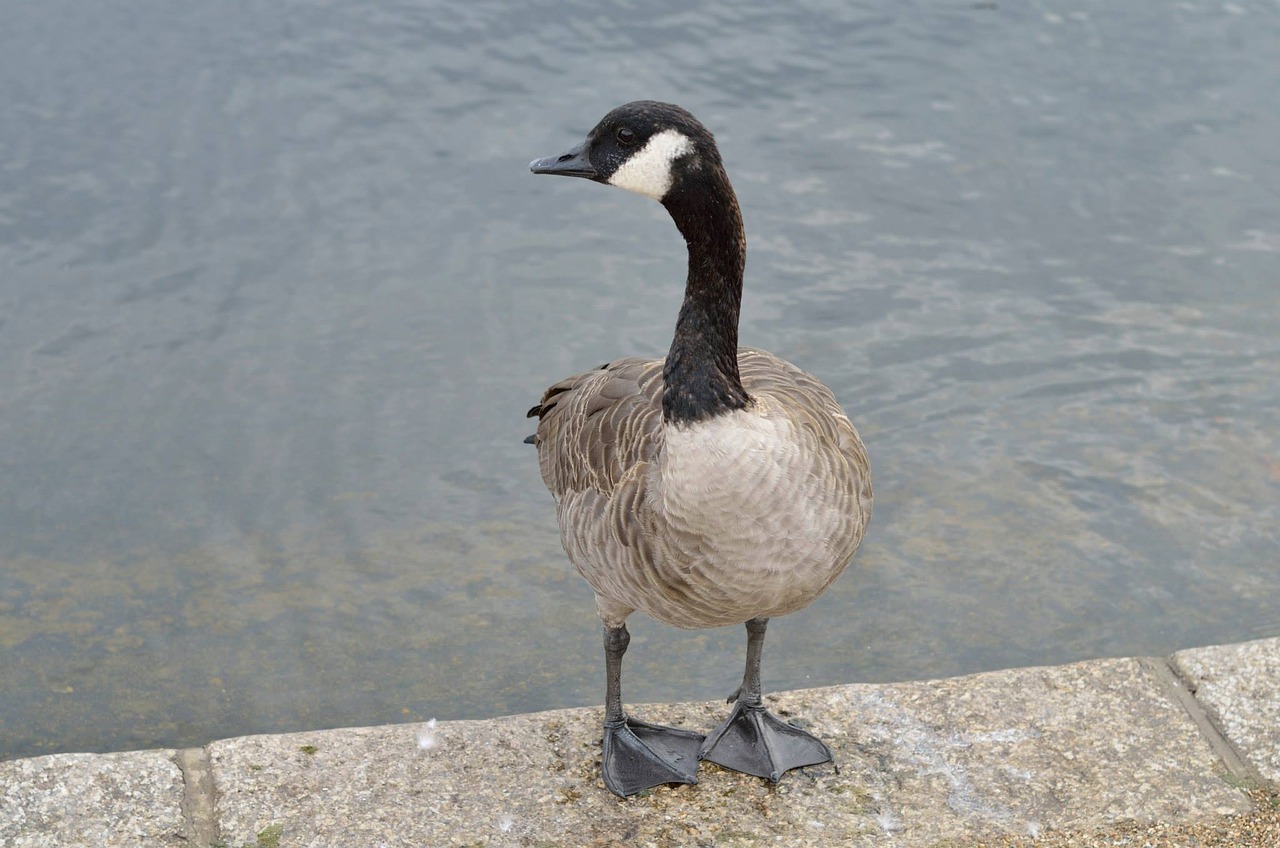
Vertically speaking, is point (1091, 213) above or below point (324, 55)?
below

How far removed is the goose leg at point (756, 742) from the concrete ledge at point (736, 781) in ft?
0.17

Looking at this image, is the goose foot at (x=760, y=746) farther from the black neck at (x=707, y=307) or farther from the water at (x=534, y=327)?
the water at (x=534, y=327)

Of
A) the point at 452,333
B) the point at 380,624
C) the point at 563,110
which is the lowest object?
the point at 380,624

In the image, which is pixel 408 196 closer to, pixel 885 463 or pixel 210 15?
pixel 210 15

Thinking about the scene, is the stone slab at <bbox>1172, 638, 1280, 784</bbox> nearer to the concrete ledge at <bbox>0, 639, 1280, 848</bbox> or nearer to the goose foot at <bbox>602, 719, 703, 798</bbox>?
the concrete ledge at <bbox>0, 639, 1280, 848</bbox>

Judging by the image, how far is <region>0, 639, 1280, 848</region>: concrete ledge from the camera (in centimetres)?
399

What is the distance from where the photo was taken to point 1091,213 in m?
9.80

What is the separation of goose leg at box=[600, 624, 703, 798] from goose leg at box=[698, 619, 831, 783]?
0.28 feet

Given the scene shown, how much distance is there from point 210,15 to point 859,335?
6653 mm

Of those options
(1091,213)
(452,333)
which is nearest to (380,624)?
(452,333)

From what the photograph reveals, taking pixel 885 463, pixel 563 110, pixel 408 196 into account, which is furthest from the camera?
pixel 563 110

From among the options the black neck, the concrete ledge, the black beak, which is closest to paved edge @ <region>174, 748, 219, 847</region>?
the concrete ledge

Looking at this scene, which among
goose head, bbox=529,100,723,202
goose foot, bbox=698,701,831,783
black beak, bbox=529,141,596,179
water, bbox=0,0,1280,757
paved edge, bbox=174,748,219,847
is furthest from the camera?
water, bbox=0,0,1280,757

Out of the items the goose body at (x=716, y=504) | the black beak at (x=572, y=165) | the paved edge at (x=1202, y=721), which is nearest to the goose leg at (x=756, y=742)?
the goose body at (x=716, y=504)
